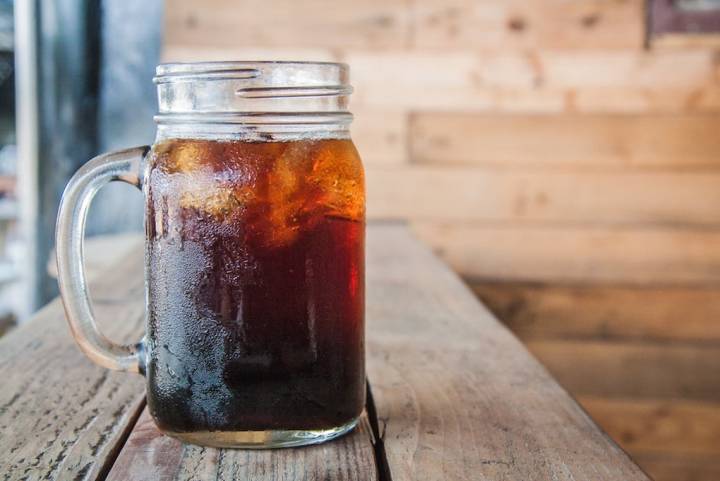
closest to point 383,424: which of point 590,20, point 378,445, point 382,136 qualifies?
point 378,445

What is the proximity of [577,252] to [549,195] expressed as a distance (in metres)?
0.16

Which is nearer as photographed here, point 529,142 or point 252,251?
point 252,251

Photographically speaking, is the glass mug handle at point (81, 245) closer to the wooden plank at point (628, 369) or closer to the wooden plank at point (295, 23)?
the wooden plank at point (295, 23)

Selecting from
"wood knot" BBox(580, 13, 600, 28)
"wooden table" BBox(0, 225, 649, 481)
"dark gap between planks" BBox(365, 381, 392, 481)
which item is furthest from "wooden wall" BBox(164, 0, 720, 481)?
"dark gap between planks" BBox(365, 381, 392, 481)

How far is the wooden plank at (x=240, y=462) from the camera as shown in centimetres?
52

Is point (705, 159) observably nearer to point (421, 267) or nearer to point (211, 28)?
point (421, 267)

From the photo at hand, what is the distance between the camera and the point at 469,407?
2.20ft

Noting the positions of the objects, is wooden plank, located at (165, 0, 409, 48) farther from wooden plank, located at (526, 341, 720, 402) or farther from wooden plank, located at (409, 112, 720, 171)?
wooden plank, located at (526, 341, 720, 402)

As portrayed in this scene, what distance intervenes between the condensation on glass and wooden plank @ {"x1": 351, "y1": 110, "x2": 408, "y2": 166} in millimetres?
1671

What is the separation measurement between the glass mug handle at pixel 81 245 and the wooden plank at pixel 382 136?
1659mm

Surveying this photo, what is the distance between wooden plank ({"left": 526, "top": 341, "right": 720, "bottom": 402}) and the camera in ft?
7.52

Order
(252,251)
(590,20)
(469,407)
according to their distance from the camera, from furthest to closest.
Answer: (590,20), (469,407), (252,251)

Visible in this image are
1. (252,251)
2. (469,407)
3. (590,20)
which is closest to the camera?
(252,251)

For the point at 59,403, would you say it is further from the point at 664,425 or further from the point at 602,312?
the point at 664,425
